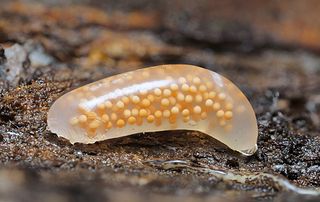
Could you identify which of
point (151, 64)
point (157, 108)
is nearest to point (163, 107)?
point (157, 108)

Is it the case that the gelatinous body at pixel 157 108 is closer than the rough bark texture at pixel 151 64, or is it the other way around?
the rough bark texture at pixel 151 64

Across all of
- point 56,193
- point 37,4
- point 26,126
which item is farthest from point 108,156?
point 37,4

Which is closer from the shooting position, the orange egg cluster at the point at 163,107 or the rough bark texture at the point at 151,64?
the rough bark texture at the point at 151,64

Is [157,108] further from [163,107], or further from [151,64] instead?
[151,64]

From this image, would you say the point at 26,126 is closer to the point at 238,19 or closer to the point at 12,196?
the point at 12,196

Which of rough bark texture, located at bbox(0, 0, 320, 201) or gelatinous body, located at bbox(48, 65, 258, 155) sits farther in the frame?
gelatinous body, located at bbox(48, 65, 258, 155)

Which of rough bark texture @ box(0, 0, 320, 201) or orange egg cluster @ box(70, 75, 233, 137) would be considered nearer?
rough bark texture @ box(0, 0, 320, 201)
